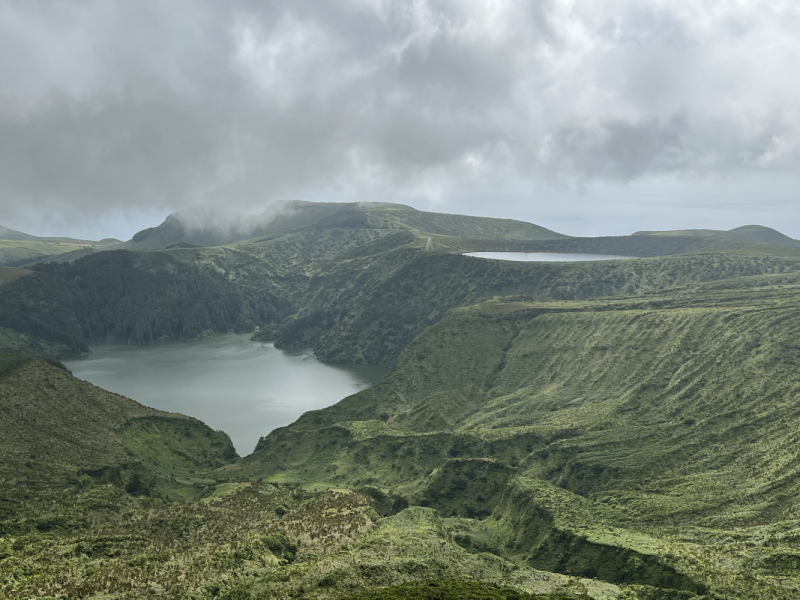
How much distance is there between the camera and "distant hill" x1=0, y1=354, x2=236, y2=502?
2997 inches

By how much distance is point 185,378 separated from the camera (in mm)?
180375

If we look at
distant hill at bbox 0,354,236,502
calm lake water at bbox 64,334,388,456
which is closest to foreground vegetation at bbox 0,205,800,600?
distant hill at bbox 0,354,236,502

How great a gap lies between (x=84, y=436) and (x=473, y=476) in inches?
1990

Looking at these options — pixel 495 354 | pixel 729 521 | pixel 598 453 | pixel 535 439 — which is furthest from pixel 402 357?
pixel 729 521

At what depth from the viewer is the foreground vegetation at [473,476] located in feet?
147

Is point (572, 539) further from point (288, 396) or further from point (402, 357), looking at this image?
point (288, 396)

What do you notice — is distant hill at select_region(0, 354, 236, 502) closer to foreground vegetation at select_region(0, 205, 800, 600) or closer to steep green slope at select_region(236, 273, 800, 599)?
foreground vegetation at select_region(0, 205, 800, 600)

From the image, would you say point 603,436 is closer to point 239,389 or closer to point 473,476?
point 473,476

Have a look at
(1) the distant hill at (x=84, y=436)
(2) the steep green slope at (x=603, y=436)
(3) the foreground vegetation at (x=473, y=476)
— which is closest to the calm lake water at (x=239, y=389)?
(1) the distant hill at (x=84, y=436)

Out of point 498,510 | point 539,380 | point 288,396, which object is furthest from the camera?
point 288,396

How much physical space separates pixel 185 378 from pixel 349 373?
1734 inches

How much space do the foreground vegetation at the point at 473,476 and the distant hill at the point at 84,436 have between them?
0.35m

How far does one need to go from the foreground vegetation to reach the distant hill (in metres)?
0.35

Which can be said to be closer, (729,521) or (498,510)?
(729,521)
